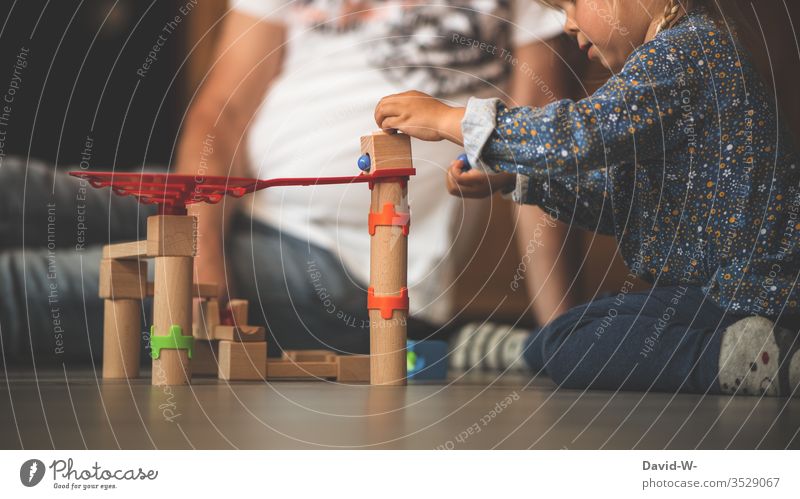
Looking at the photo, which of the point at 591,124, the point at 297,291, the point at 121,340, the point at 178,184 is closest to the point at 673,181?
the point at 591,124

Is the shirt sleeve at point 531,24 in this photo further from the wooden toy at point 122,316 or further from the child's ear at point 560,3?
the wooden toy at point 122,316

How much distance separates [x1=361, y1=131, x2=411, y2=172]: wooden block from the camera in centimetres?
94

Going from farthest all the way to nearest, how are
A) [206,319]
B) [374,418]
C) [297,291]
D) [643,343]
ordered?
[297,291], [206,319], [643,343], [374,418]

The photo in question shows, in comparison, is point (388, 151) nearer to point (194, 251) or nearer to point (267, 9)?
point (194, 251)

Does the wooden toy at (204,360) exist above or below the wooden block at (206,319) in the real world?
below

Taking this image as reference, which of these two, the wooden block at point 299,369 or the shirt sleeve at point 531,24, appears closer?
the wooden block at point 299,369

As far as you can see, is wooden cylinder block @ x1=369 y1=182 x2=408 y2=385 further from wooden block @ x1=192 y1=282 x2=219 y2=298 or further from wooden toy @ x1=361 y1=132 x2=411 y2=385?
wooden block @ x1=192 y1=282 x2=219 y2=298

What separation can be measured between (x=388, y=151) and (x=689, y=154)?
31 cm

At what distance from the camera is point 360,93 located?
1858 mm

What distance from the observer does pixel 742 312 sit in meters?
0.97

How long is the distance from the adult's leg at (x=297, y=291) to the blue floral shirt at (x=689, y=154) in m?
0.75

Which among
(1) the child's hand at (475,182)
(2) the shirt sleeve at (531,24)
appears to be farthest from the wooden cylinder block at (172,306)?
(2) the shirt sleeve at (531,24)

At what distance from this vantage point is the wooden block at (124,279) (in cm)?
103

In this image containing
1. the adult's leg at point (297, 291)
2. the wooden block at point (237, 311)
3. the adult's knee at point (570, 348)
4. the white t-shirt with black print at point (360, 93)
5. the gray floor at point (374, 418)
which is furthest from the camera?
the white t-shirt with black print at point (360, 93)
